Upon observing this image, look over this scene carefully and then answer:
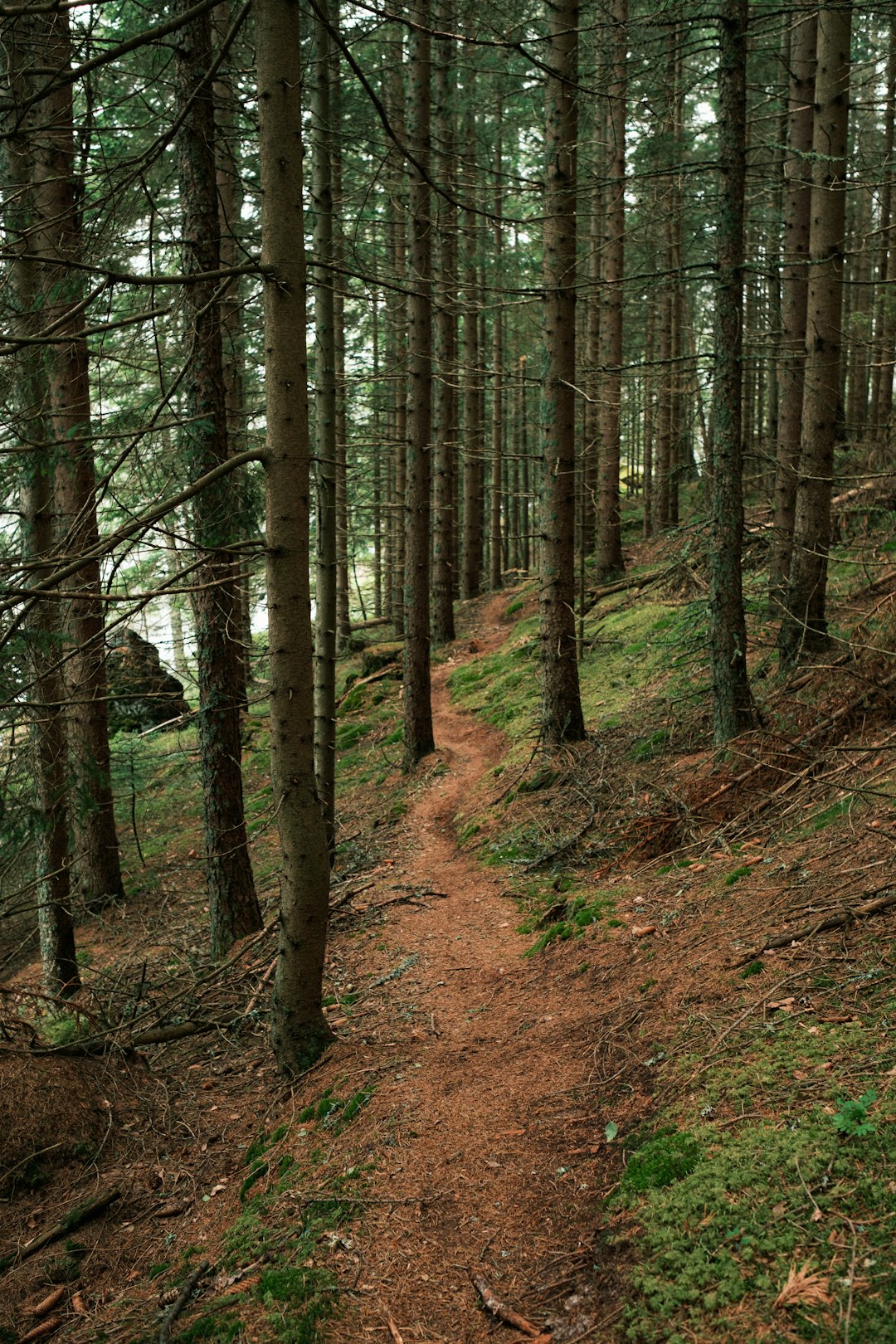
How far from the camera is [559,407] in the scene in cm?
987

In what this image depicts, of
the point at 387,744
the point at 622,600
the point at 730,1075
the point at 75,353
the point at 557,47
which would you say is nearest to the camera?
the point at 730,1075

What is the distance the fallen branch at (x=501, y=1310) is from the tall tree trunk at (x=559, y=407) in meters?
7.29

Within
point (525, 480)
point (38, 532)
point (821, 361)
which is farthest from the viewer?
point (525, 480)

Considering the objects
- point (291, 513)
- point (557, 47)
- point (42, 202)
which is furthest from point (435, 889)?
point (557, 47)

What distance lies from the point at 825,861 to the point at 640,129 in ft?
76.0

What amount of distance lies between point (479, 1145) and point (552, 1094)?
481mm

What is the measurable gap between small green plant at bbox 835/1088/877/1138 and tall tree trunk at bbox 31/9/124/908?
11.6 feet

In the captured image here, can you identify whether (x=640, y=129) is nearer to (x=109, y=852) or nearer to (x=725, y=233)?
(x=725, y=233)

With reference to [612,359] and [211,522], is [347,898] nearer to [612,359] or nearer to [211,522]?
[211,522]

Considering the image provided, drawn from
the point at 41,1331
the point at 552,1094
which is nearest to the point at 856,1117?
the point at 552,1094

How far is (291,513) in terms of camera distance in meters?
4.64

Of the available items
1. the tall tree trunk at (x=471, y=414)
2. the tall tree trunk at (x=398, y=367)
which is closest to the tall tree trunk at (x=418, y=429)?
the tall tree trunk at (x=398, y=367)

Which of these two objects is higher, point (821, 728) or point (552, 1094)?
point (821, 728)

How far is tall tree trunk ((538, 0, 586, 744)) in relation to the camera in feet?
30.5
